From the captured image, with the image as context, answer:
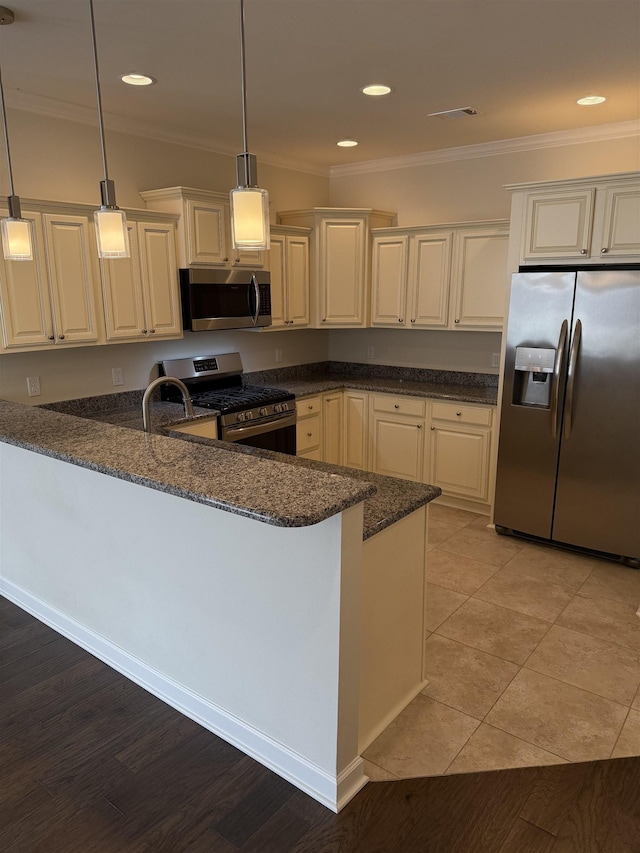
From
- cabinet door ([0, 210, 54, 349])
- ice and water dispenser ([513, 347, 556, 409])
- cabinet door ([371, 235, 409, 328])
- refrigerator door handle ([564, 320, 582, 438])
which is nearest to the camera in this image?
cabinet door ([0, 210, 54, 349])

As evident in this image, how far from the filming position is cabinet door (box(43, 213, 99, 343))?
10.5 ft

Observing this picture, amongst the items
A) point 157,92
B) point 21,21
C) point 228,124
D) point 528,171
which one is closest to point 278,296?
point 228,124

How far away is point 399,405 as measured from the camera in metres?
4.66

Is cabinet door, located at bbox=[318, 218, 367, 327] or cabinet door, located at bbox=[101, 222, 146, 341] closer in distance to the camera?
cabinet door, located at bbox=[101, 222, 146, 341]

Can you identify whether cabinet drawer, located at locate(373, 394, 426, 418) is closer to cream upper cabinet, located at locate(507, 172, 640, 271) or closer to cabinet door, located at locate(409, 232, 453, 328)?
cabinet door, located at locate(409, 232, 453, 328)

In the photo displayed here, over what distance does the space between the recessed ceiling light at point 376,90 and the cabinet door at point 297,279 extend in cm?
156

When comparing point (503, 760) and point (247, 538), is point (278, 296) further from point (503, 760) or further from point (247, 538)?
point (503, 760)

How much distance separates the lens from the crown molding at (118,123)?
10.7 feet

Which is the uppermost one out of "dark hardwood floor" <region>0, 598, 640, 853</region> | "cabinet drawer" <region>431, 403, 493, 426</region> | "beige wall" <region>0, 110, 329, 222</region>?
"beige wall" <region>0, 110, 329, 222</region>

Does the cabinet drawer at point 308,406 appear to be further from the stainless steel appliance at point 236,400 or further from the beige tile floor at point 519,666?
the beige tile floor at point 519,666

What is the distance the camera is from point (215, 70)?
286cm

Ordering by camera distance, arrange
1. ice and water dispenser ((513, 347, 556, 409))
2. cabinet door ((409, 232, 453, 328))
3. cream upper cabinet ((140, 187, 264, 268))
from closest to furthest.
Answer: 1. ice and water dispenser ((513, 347, 556, 409))
2. cream upper cabinet ((140, 187, 264, 268))
3. cabinet door ((409, 232, 453, 328))

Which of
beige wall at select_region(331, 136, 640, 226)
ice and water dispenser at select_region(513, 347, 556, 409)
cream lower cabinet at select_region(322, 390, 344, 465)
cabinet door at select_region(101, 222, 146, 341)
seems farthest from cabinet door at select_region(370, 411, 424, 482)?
cabinet door at select_region(101, 222, 146, 341)

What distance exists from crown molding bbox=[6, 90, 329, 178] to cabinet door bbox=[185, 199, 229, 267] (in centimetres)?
60
